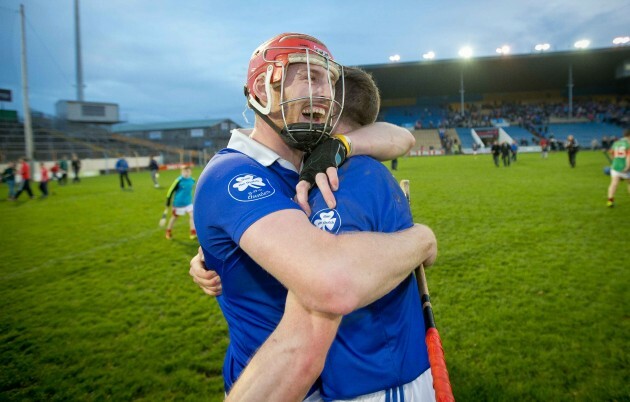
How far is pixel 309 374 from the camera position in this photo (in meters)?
1.26

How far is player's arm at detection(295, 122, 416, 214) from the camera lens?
57.6 inches

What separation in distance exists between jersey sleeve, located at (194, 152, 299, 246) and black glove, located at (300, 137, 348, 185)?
0.54ft

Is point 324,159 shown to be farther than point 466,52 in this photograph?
No

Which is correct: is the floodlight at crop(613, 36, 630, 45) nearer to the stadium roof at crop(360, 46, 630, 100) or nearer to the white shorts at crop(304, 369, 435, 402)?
the stadium roof at crop(360, 46, 630, 100)

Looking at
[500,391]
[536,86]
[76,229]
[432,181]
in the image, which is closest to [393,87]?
[536,86]

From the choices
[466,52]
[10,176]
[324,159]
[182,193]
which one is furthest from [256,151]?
[466,52]

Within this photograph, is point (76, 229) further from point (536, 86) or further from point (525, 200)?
point (536, 86)

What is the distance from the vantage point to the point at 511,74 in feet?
198

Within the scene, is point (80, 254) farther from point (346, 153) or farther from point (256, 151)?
point (346, 153)

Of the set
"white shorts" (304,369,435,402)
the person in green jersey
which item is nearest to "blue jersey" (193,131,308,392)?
"white shorts" (304,369,435,402)

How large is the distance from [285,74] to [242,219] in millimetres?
855

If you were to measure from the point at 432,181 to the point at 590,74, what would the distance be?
195 ft

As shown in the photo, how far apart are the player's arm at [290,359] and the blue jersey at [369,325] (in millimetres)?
256

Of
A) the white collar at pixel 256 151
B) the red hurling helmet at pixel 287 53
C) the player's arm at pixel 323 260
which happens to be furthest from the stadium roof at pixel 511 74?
the player's arm at pixel 323 260
